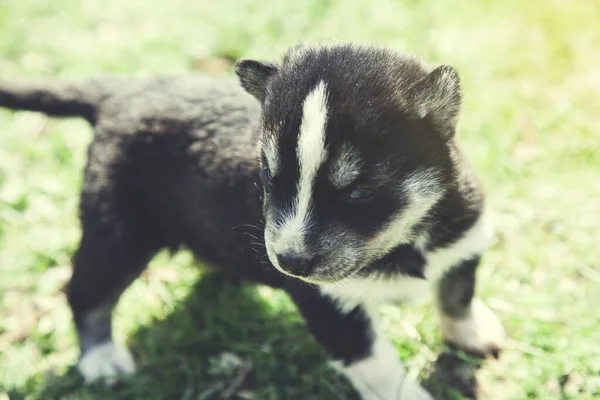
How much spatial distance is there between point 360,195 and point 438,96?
49cm

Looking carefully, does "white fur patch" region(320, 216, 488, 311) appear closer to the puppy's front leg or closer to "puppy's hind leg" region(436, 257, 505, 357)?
the puppy's front leg

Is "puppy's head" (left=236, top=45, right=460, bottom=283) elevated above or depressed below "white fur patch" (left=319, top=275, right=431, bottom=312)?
above

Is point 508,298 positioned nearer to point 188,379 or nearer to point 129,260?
point 188,379

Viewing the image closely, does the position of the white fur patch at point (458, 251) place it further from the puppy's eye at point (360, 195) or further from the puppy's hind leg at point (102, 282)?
the puppy's hind leg at point (102, 282)

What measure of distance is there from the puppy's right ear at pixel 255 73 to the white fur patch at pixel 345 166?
629 mm

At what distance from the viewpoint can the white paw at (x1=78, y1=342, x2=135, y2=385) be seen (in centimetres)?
365

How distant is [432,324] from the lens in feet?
11.9

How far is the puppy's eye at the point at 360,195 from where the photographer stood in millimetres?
2463

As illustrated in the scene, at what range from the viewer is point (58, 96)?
3.59 m

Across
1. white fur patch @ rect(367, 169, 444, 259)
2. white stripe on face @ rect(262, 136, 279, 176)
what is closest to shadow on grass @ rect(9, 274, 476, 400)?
white fur patch @ rect(367, 169, 444, 259)

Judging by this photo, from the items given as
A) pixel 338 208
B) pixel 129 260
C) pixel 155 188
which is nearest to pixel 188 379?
pixel 129 260

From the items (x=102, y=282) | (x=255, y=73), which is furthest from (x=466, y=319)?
(x=102, y=282)

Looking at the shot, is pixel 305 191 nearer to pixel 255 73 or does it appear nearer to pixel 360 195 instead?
pixel 360 195

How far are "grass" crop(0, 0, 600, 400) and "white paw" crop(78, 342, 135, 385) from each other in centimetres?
8
